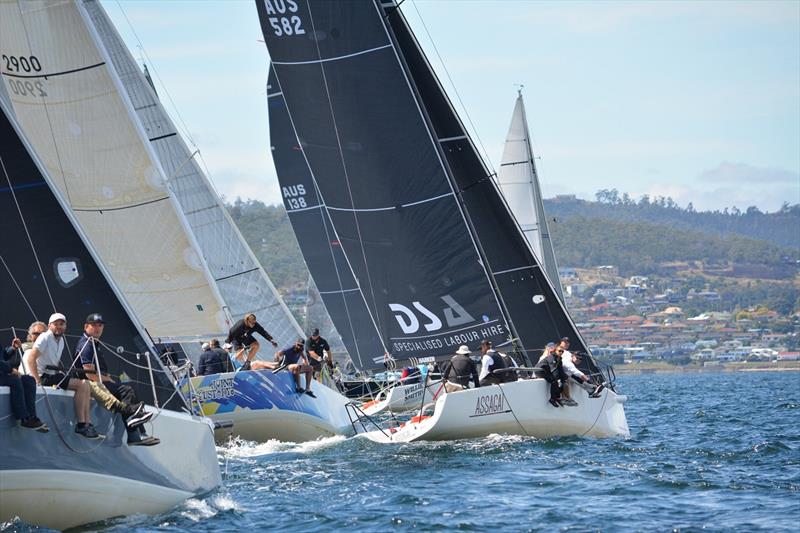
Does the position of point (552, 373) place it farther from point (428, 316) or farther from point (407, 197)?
point (407, 197)

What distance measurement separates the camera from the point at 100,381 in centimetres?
992

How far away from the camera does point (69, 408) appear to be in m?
9.46

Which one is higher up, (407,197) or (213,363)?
(407,197)

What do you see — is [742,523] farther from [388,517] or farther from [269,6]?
[269,6]

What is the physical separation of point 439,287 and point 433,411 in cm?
224

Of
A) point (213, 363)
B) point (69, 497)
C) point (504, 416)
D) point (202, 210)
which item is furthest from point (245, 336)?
point (69, 497)

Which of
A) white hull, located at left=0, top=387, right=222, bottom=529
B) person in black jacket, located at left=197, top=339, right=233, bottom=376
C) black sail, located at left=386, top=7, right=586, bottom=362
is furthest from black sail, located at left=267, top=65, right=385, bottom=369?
white hull, located at left=0, top=387, right=222, bottom=529

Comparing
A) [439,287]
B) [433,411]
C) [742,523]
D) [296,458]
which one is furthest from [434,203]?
[742,523]

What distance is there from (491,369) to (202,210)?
915 centimetres

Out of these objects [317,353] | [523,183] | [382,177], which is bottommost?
[317,353]

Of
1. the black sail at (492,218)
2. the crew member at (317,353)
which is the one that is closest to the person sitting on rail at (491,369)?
the black sail at (492,218)

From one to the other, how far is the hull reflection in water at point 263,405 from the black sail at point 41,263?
4.06 m

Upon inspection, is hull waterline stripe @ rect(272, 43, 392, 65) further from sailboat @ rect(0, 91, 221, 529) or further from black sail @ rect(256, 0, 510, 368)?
sailboat @ rect(0, 91, 221, 529)

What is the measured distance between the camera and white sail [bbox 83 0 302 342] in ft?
72.2
